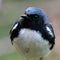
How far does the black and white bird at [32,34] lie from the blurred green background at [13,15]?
1204 millimetres

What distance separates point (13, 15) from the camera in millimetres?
4402

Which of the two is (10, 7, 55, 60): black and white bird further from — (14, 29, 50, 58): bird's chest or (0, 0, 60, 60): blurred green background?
(0, 0, 60, 60): blurred green background

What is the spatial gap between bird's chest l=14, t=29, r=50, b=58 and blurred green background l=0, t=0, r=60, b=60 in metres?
1.21

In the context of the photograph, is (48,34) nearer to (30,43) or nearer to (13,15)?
(30,43)

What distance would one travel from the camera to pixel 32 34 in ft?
6.80

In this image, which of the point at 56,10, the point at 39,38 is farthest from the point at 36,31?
the point at 56,10

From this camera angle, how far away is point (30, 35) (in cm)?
207

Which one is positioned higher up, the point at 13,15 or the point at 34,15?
the point at 34,15

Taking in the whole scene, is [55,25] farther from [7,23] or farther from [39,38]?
[39,38]

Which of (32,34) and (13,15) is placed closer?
(32,34)

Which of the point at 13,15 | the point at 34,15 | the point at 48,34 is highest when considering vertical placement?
the point at 34,15

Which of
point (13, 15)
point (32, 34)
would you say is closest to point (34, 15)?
point (32, 34)

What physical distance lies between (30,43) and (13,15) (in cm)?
236

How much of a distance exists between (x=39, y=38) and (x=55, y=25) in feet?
6.60
